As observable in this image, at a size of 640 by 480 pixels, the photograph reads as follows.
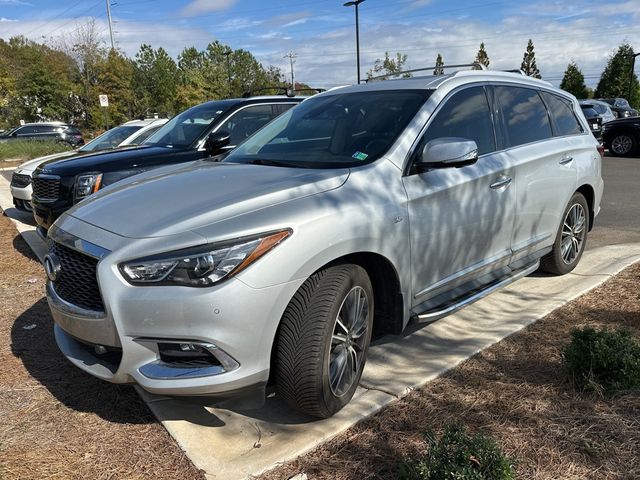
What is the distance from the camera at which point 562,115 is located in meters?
4.98

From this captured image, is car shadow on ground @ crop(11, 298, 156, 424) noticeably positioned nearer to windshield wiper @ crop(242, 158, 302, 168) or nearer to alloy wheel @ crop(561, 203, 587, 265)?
windshield wiper @ crop(242, 158, 302, 168)

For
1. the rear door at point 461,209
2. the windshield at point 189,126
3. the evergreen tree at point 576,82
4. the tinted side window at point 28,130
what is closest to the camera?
the rear door at point 461,209

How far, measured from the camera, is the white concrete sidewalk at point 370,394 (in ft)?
8.75

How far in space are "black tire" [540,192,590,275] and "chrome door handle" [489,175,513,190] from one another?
1.14 metres

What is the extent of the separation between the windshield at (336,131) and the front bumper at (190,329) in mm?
1159

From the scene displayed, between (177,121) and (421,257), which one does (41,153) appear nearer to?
(177,121)

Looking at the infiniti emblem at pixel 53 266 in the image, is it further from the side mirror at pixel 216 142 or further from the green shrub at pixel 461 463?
the side mirror at pixel 216 142

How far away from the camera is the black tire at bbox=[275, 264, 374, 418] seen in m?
2.60

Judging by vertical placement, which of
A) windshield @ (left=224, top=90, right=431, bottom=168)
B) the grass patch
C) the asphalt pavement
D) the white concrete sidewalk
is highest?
windshield @ (left=224, top=90, right=431, bottom=168)

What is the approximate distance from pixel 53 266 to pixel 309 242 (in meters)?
1.46

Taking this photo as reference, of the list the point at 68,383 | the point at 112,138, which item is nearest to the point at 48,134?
the point at 112,138

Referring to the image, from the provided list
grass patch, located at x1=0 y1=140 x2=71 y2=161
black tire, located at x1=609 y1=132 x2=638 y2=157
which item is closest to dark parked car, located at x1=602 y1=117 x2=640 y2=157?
black tire, located at x1=609 y1=132 x2=638 y2=157

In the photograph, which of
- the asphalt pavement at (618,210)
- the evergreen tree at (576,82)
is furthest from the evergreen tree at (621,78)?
the asphalt pavement at (618,210)

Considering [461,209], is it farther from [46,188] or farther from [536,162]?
[46,188]
